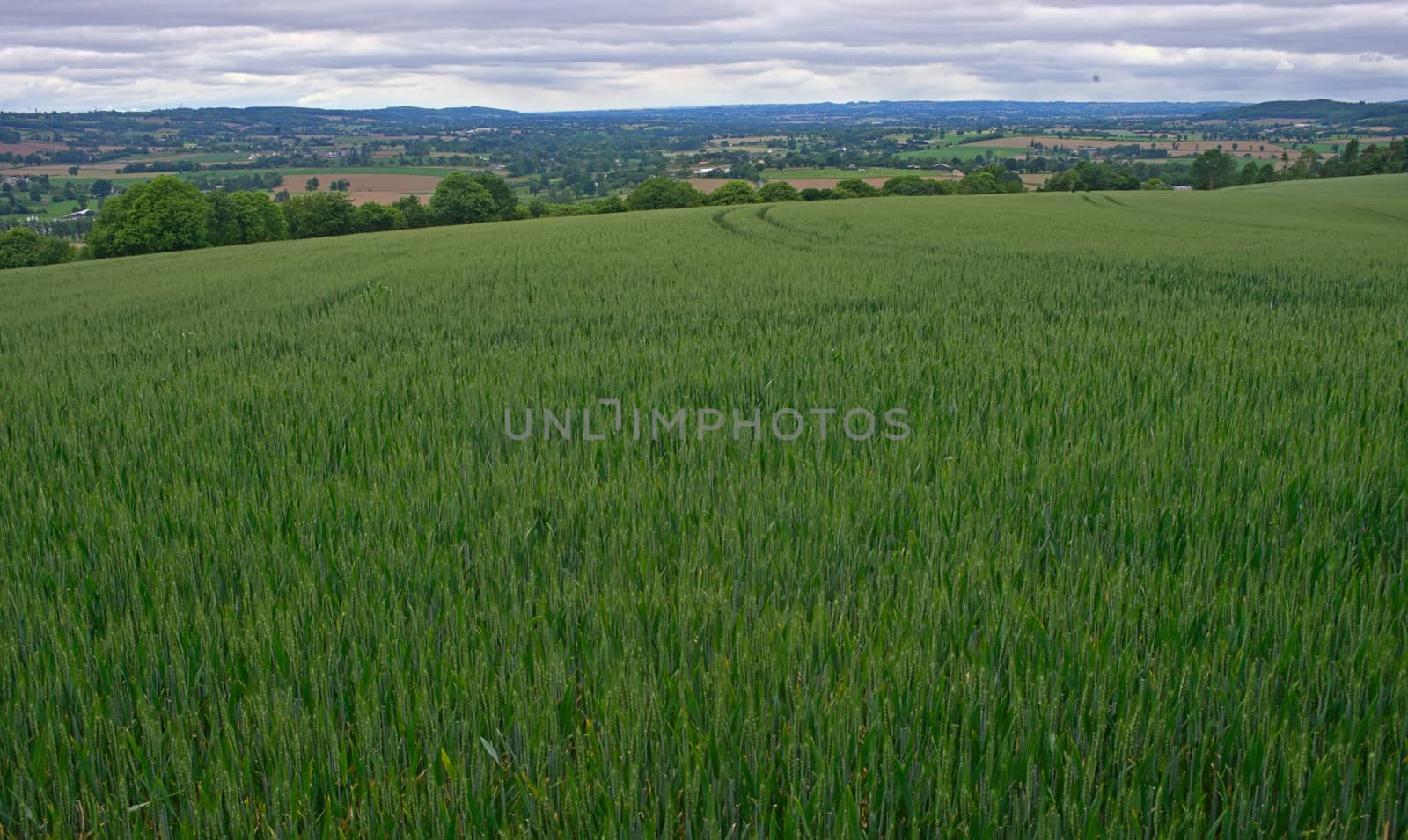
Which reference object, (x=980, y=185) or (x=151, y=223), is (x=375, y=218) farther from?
(x=980, y=185)

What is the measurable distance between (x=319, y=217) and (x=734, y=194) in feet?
97.0

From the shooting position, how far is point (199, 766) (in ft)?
6.77

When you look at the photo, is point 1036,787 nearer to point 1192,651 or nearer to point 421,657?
point 1192,651

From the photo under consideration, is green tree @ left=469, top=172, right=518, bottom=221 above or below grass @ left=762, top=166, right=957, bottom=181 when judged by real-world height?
below

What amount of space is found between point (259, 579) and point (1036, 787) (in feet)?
8.11

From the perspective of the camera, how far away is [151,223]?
50.1m

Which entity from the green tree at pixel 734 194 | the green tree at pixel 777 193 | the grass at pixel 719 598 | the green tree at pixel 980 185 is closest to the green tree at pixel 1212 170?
the green tree at pixel 980 185

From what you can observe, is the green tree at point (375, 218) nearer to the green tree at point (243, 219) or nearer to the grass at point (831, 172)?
the green tree at point (243, 219)

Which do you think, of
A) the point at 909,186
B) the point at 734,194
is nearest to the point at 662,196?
the point at 734,194

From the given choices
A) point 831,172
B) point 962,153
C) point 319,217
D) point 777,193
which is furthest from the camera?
point 962,153

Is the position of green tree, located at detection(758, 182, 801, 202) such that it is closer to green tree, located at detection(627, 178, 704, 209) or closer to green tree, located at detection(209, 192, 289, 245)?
green tree, located at detection(627, 178, 704, 209)

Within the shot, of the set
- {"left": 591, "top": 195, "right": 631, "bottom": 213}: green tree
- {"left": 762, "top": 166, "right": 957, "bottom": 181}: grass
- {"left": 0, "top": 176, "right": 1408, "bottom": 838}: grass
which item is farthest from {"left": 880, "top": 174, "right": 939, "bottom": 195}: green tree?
{"left": 0, "top": 176, "right": 1408, "bottom": 838}: grass

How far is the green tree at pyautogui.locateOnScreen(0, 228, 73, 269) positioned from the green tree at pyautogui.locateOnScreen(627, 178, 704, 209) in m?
36.2

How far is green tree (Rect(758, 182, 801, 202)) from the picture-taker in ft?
202
